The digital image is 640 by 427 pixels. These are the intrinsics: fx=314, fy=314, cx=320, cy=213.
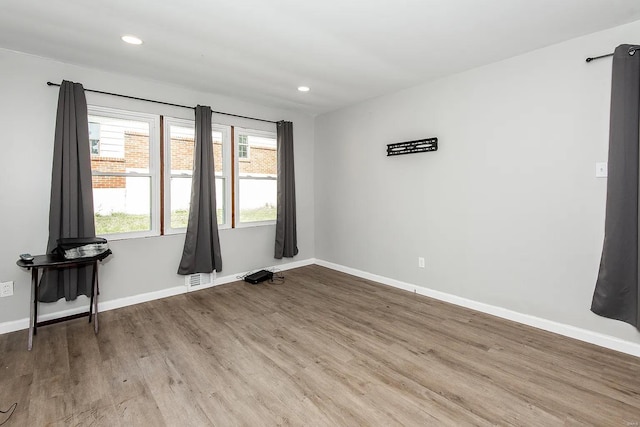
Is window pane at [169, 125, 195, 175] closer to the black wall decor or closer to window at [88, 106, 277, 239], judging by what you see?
window at [88, 106, 277, 239]

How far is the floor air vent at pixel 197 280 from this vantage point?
3.98 metres

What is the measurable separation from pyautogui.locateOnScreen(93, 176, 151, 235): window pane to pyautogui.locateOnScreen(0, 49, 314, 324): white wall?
182 mm

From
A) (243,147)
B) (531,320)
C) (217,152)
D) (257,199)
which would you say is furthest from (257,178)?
(531,320)

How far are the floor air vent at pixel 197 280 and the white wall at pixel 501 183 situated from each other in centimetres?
217

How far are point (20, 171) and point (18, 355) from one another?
1.63 m

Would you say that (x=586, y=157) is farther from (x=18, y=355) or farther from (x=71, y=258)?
(x=18, y=355)

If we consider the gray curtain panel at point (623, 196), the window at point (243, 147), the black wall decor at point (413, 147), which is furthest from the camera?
the window at point (243, 147)

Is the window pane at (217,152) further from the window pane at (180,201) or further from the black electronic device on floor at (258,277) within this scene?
the black electronic device on floor at (258,277)

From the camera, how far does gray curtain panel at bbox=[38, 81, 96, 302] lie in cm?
297

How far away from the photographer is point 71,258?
2654mm

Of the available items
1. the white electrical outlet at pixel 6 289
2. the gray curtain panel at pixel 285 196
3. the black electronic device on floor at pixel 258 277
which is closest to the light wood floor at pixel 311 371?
the white electrical outlet at pixel 6 289

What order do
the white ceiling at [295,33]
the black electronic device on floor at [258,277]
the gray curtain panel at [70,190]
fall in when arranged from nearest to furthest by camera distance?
the white ceiling at [295,33], the gray curtain panel at [70,190], the black electronic device on floor at [258,277]

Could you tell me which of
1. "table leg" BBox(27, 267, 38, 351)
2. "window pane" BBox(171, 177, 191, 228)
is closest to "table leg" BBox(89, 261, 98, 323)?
"table leg" BBox(27, 267, 38, 351)

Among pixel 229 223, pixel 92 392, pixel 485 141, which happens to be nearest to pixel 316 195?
pixel 229 223
